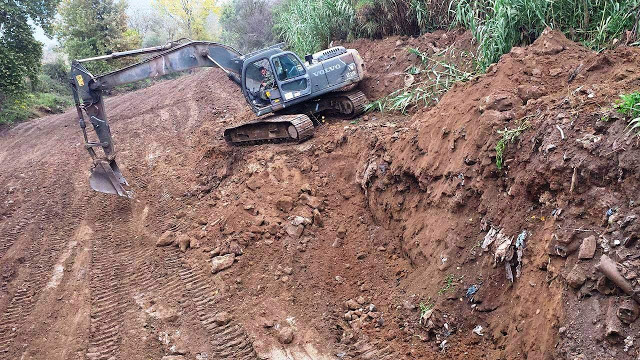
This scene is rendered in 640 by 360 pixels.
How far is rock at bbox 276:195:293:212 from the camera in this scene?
695cm

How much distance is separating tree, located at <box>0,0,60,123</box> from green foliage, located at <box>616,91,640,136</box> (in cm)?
1807

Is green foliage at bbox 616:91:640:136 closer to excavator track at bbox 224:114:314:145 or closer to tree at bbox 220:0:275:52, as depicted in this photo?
excavator track at bbox 224:114:314:145

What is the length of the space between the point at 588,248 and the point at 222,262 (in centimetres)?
422

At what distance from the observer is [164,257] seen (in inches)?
264

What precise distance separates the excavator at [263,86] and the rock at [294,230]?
264 cm

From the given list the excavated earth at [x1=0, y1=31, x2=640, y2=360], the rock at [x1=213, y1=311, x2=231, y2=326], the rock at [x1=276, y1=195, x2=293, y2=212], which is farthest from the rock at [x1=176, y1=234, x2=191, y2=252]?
the rock at [x1=213, y1=311, x2=231, y2=326]

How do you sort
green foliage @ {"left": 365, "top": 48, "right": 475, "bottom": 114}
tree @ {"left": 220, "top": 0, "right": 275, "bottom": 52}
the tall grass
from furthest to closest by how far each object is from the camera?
1. tree @ {"left": 220, "top": 0, "right": 275, "bottom": 52}
2. the tall grass
3. green foliage @ {"left": 365, "top": 48, "right": 475, "bottom": 114}

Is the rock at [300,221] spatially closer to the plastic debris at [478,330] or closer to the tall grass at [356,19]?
the plastic debris at [478,330]

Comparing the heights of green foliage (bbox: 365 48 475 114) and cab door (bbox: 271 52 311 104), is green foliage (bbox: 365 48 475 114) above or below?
below

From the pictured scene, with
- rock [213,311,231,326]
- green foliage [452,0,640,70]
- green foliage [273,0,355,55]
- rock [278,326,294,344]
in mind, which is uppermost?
green foliage [273,0,355,55]

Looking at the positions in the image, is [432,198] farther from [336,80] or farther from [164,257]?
[336,80]

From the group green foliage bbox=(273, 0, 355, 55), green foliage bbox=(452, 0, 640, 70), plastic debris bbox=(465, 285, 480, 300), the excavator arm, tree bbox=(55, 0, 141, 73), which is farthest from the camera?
tree bbox=(55, 0, 141, 73)

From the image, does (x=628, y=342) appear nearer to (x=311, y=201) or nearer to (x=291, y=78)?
(x=311, y=201)

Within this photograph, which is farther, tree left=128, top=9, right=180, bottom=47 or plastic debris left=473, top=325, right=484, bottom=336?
tree left=128, top=9, right=180, bottom=47
